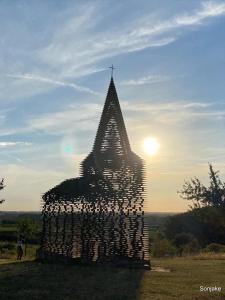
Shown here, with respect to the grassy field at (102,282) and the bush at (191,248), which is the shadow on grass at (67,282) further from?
the bush at (191,248)

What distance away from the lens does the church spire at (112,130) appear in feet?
88.6

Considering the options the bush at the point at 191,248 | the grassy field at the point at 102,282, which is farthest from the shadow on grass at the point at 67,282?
the bush at the point at 191,248

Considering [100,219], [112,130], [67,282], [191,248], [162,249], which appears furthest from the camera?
[191,248]

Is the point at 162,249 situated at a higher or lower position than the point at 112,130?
lower

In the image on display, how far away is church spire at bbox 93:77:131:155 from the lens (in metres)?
27.0

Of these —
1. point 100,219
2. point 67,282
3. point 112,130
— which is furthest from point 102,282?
point 112,130

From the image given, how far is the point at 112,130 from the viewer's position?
2766cm

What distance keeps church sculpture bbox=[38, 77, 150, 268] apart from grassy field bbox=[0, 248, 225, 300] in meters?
1.65

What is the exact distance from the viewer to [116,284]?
17344mm

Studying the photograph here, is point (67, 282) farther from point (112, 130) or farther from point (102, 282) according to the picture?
point (112, 130)

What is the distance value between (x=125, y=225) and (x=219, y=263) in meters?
5.90

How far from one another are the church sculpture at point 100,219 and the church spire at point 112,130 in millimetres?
952

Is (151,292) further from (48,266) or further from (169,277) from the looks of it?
(48,266)

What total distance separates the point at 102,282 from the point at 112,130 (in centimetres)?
1179
